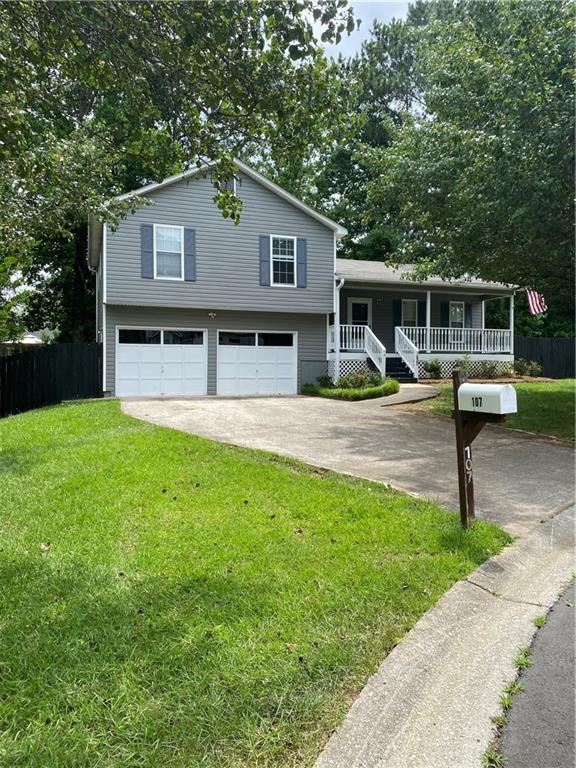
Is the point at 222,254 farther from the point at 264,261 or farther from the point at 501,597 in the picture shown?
the point at 501,597

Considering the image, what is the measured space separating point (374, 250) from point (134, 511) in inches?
1108

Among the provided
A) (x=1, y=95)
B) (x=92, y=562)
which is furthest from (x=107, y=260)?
(x=92, y=562)

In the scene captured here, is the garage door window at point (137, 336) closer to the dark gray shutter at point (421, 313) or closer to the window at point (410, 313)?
the window at point (410, 313)

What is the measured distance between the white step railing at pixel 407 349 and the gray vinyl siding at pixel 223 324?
3045 mm

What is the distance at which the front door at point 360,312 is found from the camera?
71.8ft

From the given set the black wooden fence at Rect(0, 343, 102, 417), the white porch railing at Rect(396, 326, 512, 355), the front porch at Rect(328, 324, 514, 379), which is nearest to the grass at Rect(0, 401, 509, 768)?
the black wooden fence at Rect(0, 343, 102, 417)

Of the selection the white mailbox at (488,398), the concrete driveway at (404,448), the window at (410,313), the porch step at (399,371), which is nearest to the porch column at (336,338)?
the porch step at (399,371)

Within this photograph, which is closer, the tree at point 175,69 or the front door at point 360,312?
the tree at point 175,69

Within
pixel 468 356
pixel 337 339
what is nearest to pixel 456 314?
pixel 468 356

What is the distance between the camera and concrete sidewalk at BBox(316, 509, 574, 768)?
2.20m

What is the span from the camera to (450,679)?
106 inches

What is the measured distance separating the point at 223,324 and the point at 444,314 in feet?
33.6

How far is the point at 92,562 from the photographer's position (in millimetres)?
3814

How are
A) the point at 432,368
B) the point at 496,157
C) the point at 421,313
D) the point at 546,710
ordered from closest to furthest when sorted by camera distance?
1. the point at 546,710
2. the point at 496,157
3. the point at 432,368
4. the point at 421,313
